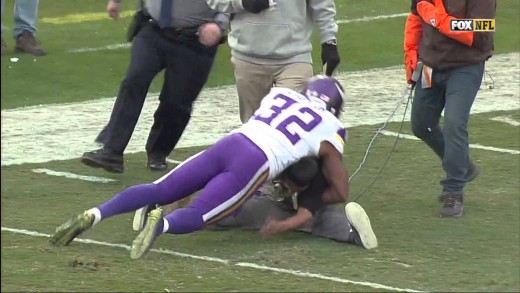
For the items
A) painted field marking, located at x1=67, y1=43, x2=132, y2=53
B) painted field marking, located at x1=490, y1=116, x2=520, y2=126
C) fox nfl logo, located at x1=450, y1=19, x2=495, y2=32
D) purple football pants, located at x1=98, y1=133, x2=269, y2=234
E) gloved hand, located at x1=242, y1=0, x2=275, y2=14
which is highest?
gloved hand, located at x1=242, y1=0, x2=275, y2=14

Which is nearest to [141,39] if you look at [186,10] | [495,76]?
[186,10]

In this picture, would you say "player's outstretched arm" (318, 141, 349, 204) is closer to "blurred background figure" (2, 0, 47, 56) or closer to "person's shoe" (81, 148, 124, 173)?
"person's shoe" (81, 148, 124, 173)

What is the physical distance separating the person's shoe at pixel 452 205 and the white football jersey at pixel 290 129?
3.30 feet

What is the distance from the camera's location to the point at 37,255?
6.76 m

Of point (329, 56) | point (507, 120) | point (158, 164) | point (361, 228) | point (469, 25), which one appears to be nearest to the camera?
point (361, 228)

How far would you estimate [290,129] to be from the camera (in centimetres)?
715

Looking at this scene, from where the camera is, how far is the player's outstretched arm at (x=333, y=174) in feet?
23.6

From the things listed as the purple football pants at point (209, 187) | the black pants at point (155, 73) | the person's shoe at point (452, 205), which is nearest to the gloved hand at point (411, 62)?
the person's shoe at point (452, 205)

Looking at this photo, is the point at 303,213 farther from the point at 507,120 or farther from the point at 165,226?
the point at 507,120

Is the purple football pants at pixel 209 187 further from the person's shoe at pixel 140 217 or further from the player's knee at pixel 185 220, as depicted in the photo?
the person's shoe at pixel 140 217

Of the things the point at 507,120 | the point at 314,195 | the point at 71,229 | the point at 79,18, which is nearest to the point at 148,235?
Answer: the point at 71,229

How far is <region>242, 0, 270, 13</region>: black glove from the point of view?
7969 mm

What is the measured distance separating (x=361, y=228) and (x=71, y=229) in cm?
157

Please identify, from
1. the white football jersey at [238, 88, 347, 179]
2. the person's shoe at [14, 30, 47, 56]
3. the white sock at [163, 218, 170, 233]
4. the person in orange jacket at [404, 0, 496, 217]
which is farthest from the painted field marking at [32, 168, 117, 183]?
the person's shoe at [14, 30, 47, 56]
